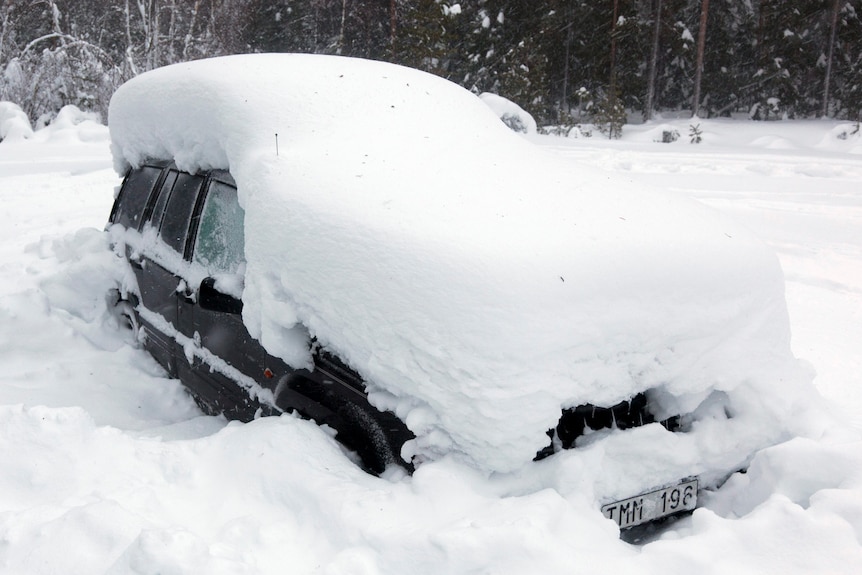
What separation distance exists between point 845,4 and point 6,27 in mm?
30642

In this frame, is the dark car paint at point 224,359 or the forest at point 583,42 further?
the forest at point 583,42

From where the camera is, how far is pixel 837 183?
11.1 m

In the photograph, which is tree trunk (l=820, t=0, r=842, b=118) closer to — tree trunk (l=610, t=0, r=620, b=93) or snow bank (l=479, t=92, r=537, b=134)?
tree trunk (l=610, t=0, r=620, b=93)

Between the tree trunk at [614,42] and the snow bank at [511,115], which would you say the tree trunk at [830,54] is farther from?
the snow bank at [511,115]

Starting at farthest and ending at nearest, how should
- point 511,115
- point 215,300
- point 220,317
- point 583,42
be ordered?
point 583,42
point 511,115
point 220,317
point 215,300

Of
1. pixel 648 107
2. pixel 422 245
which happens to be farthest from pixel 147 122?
pixel 648 107

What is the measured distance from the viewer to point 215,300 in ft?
9.53

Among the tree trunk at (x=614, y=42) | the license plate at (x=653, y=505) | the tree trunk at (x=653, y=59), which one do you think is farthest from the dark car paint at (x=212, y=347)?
the tree trunk at (x=653, y=59)

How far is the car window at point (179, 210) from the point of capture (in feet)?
11.6

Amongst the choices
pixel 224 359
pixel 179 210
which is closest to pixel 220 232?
pixel 179 210

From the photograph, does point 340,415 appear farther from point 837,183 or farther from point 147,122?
point 837,183

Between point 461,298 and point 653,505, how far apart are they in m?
1.16

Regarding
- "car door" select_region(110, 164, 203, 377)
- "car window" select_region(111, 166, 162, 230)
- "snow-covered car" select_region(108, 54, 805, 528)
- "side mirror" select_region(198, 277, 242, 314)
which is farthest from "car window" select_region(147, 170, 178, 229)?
"side mirror" select_region(198, 277, 242, 314)

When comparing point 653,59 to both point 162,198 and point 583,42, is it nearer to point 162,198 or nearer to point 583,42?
point 583,42
